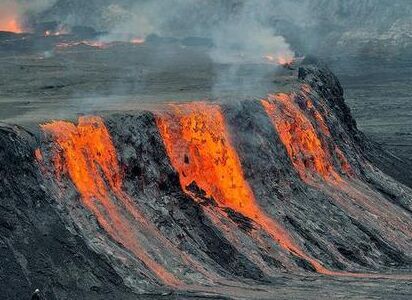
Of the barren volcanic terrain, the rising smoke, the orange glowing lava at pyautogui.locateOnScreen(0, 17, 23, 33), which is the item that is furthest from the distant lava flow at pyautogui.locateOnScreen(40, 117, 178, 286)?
the rising smoke

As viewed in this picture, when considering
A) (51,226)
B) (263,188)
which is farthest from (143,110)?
(51,226)

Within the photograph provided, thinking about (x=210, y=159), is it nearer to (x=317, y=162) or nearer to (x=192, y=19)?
(x=317, y=162)

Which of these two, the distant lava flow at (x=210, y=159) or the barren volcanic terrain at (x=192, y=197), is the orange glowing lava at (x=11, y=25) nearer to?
the barren volcanic terrain at (x=192, y=197)

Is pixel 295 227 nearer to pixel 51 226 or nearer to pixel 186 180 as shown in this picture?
pixel 186 180

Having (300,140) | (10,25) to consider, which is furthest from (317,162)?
(10,25)

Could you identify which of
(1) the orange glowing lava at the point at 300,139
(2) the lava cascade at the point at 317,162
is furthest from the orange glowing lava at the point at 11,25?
(1) the orange glowing lava at the point at 300,139

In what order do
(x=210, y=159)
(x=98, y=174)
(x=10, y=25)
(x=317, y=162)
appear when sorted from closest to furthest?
(x=98, y=174)
(x=210, y=159)
(x=317, y=162)
(x=10, y=25)
